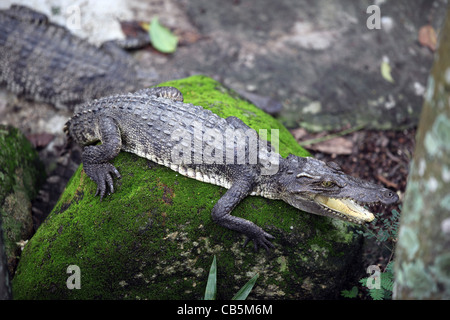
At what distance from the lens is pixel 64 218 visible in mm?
3707

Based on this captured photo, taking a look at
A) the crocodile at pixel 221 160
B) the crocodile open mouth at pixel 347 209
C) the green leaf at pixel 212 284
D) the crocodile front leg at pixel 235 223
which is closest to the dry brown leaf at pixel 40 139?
the crocodile at pixel 221 160

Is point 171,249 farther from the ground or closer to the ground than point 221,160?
closer to the ground

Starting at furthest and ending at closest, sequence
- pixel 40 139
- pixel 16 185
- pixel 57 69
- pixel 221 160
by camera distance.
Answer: pixel 57 69
pixel 40 139
pixel 16 185
pixel 221 160

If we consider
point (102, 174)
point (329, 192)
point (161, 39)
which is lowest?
point (329, 192)

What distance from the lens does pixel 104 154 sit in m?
3.86

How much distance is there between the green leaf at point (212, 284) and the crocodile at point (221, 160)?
375mm

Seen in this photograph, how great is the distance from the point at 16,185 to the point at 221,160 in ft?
7.36

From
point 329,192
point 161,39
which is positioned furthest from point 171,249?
point 161,39

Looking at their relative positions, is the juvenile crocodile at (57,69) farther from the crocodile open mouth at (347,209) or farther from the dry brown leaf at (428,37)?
the dry brown leaf at (428,37)

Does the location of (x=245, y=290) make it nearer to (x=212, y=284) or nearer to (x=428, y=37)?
(x=212, y=284)

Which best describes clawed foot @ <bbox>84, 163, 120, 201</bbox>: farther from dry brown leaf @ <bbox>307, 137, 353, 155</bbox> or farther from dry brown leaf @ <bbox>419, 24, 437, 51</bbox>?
dry brown leaf @ <bbox>419, 24, 437, 51</bbox>

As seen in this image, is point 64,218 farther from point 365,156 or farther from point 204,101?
point 365,156

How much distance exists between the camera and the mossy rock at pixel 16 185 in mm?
3854
